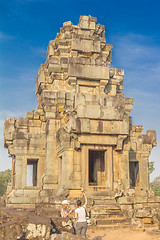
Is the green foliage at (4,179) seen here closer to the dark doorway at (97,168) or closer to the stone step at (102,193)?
the dark doorway at (97,168)

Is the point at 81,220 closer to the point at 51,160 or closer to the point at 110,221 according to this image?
the point at 110,221

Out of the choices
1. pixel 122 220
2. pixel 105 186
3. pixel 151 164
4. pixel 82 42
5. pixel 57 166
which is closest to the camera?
pixel 122 220

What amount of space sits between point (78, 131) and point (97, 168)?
4.30 metres

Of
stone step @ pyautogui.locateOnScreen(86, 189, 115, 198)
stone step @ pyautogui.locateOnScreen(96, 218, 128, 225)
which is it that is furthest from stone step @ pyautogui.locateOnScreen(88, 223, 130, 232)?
stone step @ pyautogui.locateOnScreen(86, 189, 115, 198)

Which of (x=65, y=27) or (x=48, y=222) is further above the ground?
(x=65, y=27)

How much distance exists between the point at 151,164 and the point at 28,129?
26746 mm

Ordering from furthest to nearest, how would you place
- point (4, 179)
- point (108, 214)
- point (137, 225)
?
1. point (4, 179)
2. point (108, 214)
3. point (137, 225)

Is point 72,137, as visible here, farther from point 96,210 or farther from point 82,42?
point 82,42

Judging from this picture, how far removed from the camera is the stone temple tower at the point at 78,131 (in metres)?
14.9

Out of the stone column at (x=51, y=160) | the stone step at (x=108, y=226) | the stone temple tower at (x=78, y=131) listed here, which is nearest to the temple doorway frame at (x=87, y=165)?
the stone temple tower at (x=78, y=131)

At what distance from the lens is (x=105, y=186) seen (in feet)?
49.7

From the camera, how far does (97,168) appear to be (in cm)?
1812

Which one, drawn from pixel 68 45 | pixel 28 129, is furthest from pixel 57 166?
pixel 68 45

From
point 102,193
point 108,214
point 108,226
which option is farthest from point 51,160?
point 108,226
